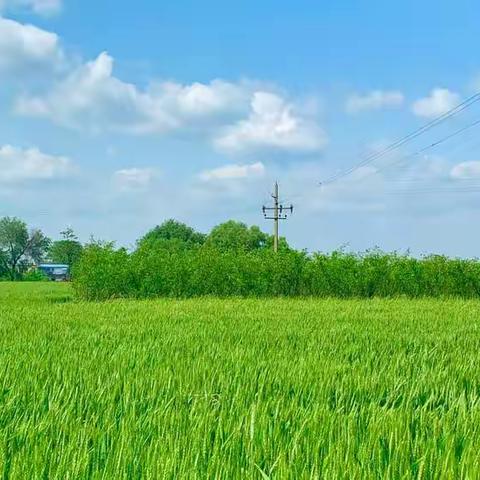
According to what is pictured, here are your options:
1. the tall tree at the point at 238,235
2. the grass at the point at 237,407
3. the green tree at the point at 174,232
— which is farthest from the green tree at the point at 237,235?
the grass at the point at 237,407

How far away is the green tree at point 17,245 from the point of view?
81.0 metres

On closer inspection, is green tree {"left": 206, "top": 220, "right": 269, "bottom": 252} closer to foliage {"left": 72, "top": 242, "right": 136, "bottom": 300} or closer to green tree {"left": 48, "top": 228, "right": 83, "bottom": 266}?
green tree {"left": 48, "top": 228, "right": 83, "bottom": 266}

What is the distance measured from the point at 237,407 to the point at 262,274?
1580 centimetres

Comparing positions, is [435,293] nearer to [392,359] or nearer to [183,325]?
[183,325]

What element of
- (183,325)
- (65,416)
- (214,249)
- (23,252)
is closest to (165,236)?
(23,252)

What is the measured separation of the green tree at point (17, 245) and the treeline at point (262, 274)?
2509 inches

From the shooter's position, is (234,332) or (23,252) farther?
(23,252)

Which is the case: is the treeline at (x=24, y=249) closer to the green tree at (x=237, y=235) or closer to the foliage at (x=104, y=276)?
the green tree at (x=237, y=235)

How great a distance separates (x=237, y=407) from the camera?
2.98 meters

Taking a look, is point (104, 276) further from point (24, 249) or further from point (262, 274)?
point (24, 249)

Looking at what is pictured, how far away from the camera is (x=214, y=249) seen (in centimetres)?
A: 1947

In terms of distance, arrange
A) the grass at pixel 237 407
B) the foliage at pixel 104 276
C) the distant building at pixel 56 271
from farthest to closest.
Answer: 1. the distant building at pixel 56 271
2. the foliage at pixel 104 276
3. the grass at pixel 237 407

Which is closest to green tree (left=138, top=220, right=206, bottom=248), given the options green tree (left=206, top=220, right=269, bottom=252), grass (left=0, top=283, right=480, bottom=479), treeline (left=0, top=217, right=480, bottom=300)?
green tree (left=206, top=220, right=269, bottom=252)

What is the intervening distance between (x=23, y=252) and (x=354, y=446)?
3407 inches
